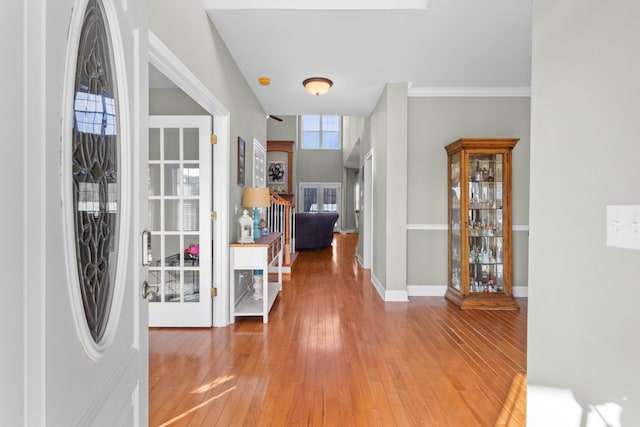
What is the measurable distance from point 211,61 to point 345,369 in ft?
8.65

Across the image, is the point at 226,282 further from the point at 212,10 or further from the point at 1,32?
the point at 1,32

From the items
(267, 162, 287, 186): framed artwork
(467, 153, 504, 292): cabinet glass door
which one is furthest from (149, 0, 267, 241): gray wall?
(267, 162, 287, 186): framed artwork

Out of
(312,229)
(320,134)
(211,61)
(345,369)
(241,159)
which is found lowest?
(345,369)

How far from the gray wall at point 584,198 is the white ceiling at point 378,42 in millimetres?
1608

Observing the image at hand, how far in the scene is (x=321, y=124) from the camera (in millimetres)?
13078

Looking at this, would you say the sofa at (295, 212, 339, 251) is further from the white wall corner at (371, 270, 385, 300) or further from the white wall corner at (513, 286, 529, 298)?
the white wall corner at (513, 286, 529, 298)

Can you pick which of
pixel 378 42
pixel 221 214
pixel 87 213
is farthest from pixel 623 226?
pixel 221 214

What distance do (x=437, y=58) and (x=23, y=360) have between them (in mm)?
3794

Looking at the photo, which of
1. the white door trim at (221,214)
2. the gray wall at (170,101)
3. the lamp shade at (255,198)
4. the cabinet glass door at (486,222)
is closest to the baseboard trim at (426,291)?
the cabinet glass door at (486,222)

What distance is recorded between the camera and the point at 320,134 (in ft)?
43.0

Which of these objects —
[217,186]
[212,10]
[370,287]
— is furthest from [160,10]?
[370,287]

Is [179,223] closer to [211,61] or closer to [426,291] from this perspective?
[211,61]

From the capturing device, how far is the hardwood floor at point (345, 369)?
6.08 ft

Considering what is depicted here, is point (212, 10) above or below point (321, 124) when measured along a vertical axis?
below
